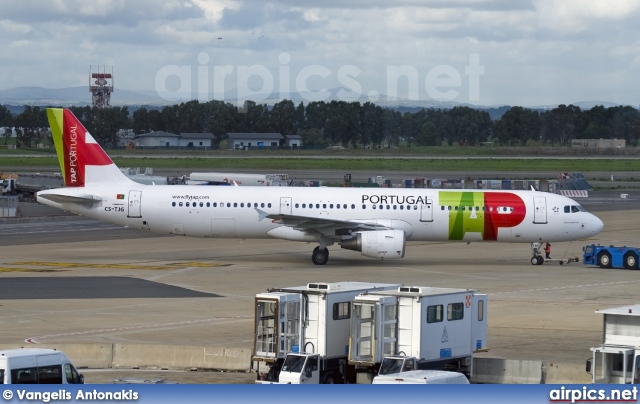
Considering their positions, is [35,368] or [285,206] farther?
[285,206]

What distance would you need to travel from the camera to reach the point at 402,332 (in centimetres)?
2541

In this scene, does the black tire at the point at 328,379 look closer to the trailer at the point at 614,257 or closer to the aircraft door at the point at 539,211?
the aircraft door at the point at 539,211

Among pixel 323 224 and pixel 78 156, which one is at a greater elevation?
pixel 78 156

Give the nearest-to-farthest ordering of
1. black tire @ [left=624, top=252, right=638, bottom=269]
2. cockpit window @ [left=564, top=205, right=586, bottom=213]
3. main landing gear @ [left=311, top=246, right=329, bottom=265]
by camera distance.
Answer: main landing gear @ [left=311, top=246, right=329, bottom=265], black tire @ [left=624, top=252, right=638, bottom=269], cockpit window @ [left=564, top=205, right=586, bottom=213]

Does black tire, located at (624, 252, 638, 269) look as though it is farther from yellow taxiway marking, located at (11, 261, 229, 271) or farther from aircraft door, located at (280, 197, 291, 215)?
yellow taxiway marking, located at (11, 261, 229, 271)

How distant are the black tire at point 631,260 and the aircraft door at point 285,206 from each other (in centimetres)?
1635

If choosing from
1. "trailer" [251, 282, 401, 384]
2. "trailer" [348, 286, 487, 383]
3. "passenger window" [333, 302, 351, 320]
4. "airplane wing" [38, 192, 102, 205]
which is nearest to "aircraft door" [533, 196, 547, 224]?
"airplane wing" [38, 192, 102, 205]

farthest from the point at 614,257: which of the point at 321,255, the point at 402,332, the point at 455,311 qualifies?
the point at 402,332

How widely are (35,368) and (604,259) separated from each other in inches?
1454

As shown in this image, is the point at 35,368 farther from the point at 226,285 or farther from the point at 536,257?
the point at 536,257

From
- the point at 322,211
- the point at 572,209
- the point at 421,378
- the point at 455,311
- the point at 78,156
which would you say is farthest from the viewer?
the point at 78,156

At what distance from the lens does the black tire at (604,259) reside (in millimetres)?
53250

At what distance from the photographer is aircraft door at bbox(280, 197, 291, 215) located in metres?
52.9

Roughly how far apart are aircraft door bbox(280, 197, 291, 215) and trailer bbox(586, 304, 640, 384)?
28.9m
